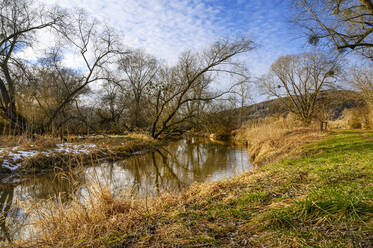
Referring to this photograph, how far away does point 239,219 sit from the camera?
8.21 ft

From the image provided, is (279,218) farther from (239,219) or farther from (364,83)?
(364,83)

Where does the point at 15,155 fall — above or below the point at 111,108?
below

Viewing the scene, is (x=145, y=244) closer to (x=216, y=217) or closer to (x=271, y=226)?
(x=216, y=217)

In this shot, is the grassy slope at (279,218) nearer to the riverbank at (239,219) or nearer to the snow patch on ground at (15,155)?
the riverbank at (239,219)

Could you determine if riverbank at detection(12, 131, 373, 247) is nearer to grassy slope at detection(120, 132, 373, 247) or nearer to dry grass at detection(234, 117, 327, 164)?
grassy slope at detection(120, 132, 373, 247)

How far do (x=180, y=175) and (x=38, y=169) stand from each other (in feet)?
18.1

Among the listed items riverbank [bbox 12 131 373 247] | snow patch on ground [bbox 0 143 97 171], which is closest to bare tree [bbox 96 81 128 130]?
snow patch on ground [bbox 0 143 97 171]

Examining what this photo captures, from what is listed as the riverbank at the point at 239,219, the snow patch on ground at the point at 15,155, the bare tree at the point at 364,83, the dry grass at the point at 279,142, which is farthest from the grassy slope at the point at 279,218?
the bare tree at the point at 364,83

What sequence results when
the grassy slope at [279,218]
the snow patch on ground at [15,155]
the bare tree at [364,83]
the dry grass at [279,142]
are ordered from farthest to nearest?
the bare tree at [364,83] → the dry grass at [279,142] → the snow patch on ground at [15,155] → the grassy slope at [279,218]

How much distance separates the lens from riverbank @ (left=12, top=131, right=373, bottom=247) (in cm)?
193

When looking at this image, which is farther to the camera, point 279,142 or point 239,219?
point 279,142

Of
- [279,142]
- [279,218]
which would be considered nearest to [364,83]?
[279,142]

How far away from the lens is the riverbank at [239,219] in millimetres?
1935

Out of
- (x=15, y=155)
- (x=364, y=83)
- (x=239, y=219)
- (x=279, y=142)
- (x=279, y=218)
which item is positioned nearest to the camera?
(x=279, y=218)
